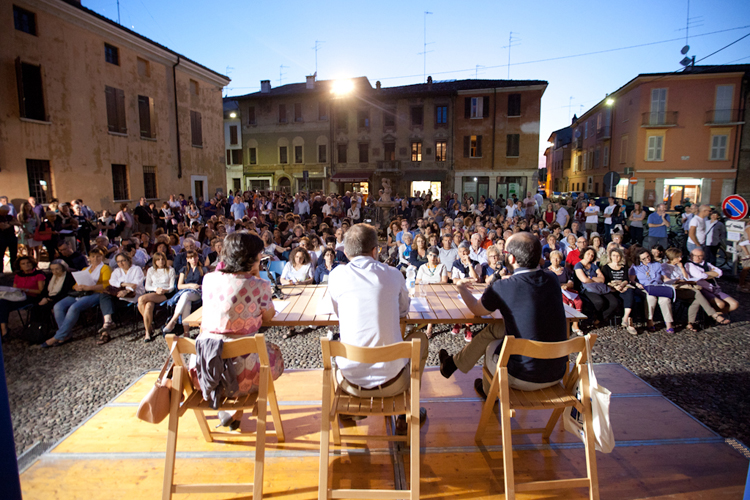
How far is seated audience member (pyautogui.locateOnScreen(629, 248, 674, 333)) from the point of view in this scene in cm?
571

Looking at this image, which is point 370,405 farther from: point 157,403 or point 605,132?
point 605,132

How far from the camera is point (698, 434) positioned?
2891 mm

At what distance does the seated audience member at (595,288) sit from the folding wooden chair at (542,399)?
3810 millimetres

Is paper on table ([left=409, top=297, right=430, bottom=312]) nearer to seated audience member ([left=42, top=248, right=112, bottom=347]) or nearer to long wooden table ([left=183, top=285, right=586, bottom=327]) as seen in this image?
long wooden table ([left=183, top=285, right=586, bottom=327])

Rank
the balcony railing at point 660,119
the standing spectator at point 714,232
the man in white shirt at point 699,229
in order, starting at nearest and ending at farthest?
the standing spectator at point 714,232 → the man in white shirt at point 699,229 → the balcony railing at point 660,119

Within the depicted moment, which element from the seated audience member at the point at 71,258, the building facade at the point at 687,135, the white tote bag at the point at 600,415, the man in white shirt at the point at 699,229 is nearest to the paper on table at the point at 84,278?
the seated audience member at the point at 71,258

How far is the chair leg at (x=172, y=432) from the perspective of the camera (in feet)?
7.22

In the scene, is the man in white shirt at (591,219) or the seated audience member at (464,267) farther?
the man in white shirt at (591,219)

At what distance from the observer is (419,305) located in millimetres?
3139

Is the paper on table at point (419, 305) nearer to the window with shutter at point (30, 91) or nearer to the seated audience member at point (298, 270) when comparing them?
the seated audience member at point (298, 270)

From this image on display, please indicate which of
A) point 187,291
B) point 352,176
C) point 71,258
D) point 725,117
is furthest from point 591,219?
point 725,117

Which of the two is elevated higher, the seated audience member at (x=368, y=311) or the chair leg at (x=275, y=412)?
the seated audience member at (x=368, y=311)

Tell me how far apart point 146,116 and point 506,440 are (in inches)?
705

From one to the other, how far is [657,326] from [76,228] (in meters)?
11.9
